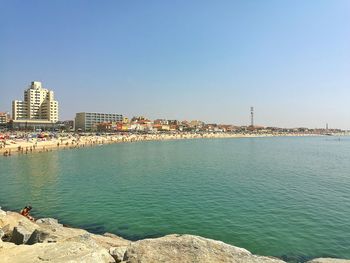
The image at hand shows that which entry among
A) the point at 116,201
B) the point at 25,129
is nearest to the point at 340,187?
the point at 116,201

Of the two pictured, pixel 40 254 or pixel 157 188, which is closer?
pixel 40 254

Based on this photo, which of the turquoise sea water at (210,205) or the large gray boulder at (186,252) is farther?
the turquoise sea water at (210,205)

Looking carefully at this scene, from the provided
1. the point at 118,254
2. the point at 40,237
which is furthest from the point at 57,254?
the point at 40,237

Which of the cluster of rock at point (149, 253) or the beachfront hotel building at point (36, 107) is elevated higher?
the beachfront hotel building at point (36, 107)

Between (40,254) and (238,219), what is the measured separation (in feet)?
39.4

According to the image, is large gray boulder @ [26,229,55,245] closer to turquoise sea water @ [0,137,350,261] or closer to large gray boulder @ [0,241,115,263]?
large gray boulder @ [0,241,115,263]

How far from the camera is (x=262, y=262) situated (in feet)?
23.5

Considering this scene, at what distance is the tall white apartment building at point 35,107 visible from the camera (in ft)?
508

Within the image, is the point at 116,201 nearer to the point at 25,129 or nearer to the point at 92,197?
the point at 92,197

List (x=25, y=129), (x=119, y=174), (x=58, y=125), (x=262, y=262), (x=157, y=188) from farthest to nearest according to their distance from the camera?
(x=58, y=125) → (x=25, y=129) → (x=119, y=174) → (x=157, y=188) → (x=262, y=262)

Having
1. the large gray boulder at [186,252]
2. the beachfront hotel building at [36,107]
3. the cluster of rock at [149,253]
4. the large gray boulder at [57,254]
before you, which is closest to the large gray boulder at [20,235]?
the cluster of rock at [149,253]

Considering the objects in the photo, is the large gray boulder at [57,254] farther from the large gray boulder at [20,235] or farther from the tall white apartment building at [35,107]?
the tall white apartment building at [35,107]

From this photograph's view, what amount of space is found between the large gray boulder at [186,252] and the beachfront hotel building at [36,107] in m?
156

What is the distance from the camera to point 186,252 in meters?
7.36
